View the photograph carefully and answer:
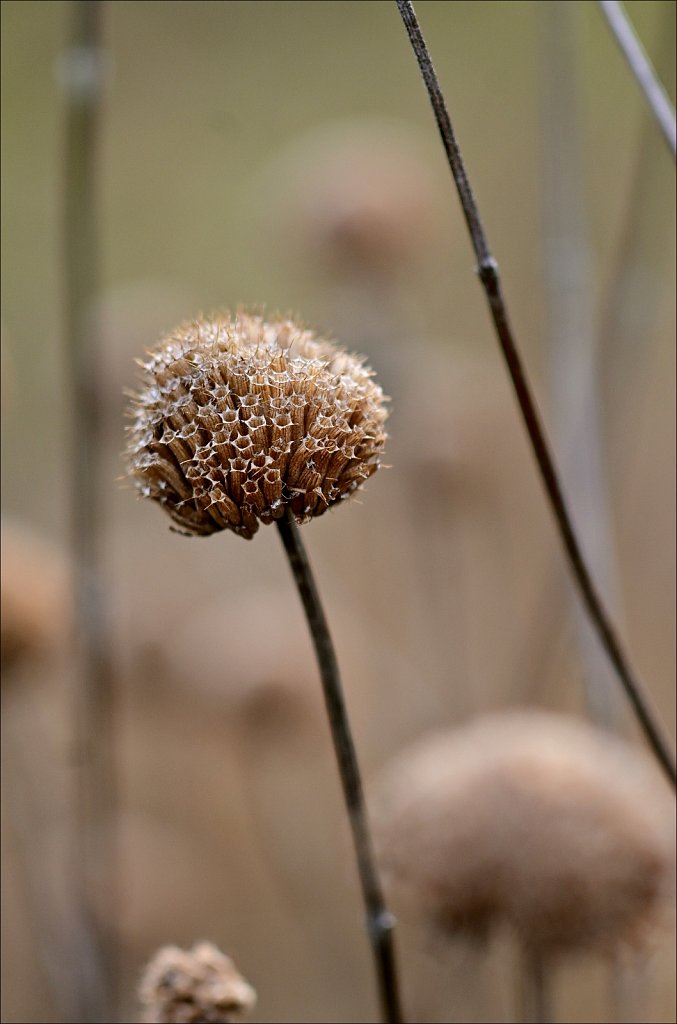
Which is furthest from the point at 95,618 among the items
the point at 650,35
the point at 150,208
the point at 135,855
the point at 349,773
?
the point at 150,208

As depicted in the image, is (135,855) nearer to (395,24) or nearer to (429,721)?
(429,721)

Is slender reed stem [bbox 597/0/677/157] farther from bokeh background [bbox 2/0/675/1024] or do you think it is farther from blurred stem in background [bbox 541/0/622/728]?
blurred stem in background [bbox 541/0/622/728]

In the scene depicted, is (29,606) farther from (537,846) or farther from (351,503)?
(537,846)

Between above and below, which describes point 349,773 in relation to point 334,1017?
above

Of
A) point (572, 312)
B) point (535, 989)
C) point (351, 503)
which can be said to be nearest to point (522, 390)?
point (351, 503)

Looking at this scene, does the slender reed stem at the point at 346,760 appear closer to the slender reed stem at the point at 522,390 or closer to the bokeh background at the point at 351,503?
the slender reed stem at the point at 522,390

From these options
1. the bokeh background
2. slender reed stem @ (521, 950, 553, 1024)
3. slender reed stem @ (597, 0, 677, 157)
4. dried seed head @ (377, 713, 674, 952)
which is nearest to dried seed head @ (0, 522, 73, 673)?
the bokeh background

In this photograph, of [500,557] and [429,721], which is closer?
[429,721]
